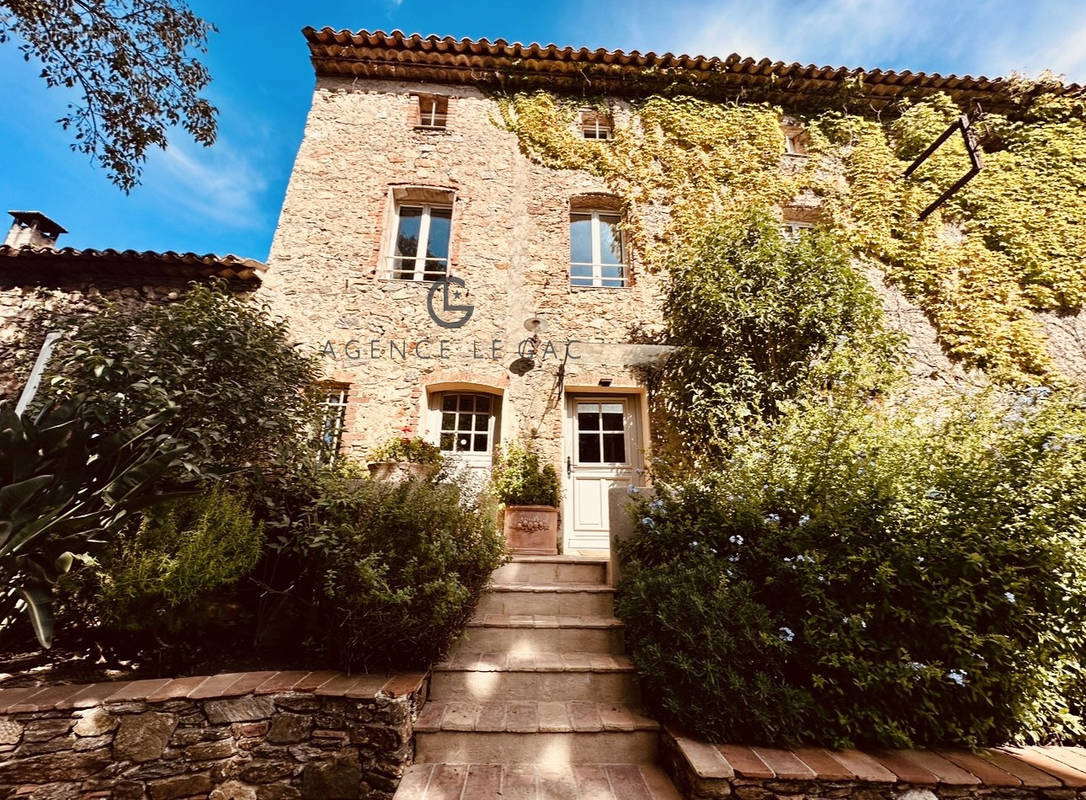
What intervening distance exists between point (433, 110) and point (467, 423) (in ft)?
19.3

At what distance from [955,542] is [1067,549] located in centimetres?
60

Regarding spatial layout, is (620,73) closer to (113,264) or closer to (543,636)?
(113,264)

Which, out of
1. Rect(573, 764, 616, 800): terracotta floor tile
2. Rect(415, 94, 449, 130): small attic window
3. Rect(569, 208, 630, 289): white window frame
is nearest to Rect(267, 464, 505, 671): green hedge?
Rect(573, 764, 616, 800): terracotta floor tile

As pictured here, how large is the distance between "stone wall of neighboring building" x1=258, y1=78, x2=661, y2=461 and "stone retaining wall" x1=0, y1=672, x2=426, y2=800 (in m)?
3.60

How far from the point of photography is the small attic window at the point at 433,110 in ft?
25.9

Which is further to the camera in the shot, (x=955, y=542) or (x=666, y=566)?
(x=666, y=566)

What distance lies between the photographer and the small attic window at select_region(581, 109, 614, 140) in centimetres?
796

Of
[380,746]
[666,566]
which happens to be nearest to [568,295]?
[666,566]

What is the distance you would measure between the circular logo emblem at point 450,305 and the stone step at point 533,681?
462cm

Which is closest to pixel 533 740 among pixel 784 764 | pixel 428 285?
pixel 784 764

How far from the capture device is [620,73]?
26.0 ft

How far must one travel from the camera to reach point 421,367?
617 centimetres

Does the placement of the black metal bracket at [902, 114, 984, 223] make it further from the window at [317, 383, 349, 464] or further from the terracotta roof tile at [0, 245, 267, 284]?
the terracotta roof tile at [0, 245, 267, 284]

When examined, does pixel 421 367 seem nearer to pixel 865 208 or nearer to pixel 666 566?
pixel 666 566
